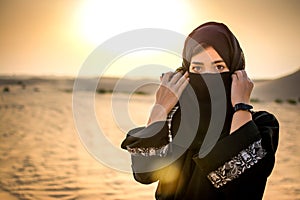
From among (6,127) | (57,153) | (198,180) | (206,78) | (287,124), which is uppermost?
(206,78)

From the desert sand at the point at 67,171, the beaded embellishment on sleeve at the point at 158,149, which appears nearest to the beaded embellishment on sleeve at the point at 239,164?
the beaded embellishment on sleeve at the point at 158,149

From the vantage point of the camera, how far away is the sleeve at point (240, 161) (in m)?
1.87

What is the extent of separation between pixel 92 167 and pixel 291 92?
146 feet

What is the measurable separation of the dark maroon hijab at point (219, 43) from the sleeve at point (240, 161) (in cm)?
32

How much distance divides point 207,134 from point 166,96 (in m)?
0.24

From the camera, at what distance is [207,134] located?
6.64 ft

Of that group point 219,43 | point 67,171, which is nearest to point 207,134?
point 219,43

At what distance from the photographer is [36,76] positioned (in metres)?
69.5

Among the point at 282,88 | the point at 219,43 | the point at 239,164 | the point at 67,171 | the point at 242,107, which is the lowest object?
the point at 282,88

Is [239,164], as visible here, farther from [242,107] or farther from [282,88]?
[282,88]

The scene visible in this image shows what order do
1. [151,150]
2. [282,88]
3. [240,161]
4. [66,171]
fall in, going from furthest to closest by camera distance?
[282,88]
[66,171]
[151,150]
[240,161]

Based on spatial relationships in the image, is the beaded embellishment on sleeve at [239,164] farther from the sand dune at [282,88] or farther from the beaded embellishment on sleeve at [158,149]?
the sand dune at [282,88]

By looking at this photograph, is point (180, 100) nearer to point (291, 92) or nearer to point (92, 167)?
point (92, 167)

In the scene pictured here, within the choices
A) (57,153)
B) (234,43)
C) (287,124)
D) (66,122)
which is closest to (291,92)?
(287,124)
